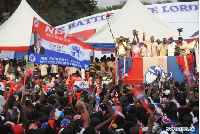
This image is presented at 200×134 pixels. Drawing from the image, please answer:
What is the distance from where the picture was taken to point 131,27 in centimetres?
1802

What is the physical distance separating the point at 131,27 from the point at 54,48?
9.16m

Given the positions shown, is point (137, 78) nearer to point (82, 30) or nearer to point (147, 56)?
point (147, 56)

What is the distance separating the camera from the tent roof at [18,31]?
18.2 m

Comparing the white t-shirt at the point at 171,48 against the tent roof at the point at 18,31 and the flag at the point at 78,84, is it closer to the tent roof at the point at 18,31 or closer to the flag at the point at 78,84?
the flag at the point at 78,84

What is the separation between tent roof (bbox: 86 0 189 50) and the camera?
17.6 meters

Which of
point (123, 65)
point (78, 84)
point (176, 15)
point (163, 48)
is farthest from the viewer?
point (176, 15)

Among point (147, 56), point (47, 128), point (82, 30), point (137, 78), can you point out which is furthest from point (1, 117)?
point (82, 30)

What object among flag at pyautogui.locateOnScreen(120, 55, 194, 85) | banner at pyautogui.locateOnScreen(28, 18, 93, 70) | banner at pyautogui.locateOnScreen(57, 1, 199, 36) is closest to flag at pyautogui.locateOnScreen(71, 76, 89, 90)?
banner at pyautogui.locateOnScreen(28, 18, 93, 70)

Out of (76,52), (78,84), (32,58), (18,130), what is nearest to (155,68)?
(76,52)

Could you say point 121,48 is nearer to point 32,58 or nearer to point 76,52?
point 76,52

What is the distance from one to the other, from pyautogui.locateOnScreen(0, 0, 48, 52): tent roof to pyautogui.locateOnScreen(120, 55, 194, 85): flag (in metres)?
6.67

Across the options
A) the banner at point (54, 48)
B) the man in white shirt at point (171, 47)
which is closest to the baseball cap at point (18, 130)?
the banner at point (54, 48)

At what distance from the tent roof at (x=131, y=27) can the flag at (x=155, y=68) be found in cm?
438

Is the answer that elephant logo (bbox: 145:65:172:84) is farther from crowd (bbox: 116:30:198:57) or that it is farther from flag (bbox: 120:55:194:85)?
crowd (bbox: 116:30:198:57)
